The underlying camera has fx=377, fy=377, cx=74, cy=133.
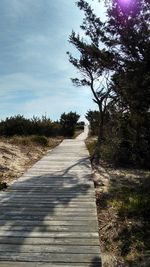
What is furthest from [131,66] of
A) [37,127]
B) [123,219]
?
[37,127]

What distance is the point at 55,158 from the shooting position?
46.9 ft

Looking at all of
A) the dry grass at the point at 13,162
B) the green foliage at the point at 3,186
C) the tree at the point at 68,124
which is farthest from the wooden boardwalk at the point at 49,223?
the tree at the point at 68,124

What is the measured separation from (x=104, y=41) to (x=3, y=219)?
6.12 m

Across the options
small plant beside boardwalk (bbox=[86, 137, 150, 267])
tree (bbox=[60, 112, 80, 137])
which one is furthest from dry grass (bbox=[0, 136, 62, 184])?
tree (bbox=[60, 112, 80, 137])

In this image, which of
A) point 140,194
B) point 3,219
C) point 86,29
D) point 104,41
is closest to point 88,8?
point 86,29

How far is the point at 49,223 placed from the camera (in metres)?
5.75

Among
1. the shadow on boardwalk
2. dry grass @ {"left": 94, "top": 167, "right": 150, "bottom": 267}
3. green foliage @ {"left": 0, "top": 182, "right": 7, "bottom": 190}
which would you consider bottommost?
dry grass @ {"left": 94, "top": 167, "right": 150, "bottom": 267}

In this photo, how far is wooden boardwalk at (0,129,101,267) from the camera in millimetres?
4473

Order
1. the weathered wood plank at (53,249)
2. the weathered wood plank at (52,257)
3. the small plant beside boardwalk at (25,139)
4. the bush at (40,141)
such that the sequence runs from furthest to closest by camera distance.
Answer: the bush at (40,141) → the small plant beside boardwalk at (25,139) → the weathered wood plank at (53,249) → the weathered wood plank at (52,257)

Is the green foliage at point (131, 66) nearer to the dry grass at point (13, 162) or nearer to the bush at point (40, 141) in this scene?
the dry grass at point (13, 162)

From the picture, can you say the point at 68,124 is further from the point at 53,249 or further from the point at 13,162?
the point at 53,249

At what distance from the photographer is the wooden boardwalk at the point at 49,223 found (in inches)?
176

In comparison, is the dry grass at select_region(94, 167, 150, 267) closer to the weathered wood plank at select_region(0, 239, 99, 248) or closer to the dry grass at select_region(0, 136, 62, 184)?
the weathered wood plank at select_region(0, 239, 99, 248)

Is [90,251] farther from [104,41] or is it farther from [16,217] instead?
[104,41]
